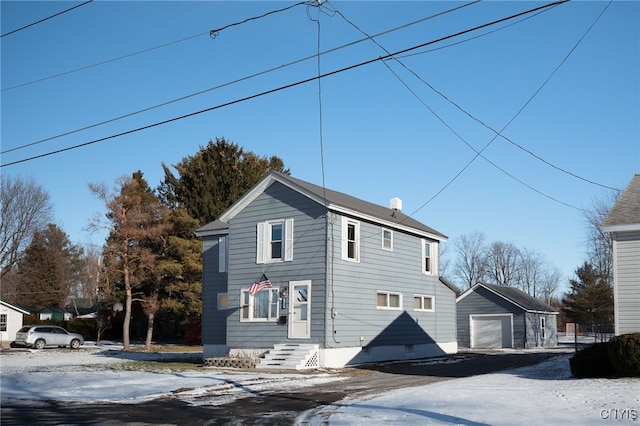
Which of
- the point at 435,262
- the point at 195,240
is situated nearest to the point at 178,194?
the point at 195,240

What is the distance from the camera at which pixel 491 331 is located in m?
43.5

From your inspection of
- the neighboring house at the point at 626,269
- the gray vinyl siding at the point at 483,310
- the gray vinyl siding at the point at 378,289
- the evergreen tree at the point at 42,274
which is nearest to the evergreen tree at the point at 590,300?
the gray vinyl siding at the point at 483,310

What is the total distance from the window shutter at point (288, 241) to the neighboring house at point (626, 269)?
1222 centimetres

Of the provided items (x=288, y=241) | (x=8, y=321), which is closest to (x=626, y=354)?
(x=288, y=241)

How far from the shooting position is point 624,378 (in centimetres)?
1705

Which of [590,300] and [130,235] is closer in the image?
[130,235]

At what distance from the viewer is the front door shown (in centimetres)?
2622

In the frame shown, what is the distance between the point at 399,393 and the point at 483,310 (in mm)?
28980

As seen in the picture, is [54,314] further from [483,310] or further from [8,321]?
[483,310]

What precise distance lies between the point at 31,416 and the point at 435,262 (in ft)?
79.6

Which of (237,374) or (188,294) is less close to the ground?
(188,294)

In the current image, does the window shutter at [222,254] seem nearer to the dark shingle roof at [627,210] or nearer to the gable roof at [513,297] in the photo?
the gable roof at [513,297]

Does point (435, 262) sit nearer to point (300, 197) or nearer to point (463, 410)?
point (300, 197)

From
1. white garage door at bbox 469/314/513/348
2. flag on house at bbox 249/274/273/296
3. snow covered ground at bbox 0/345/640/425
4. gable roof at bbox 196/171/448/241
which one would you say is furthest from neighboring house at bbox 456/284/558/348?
flag on house at bbox 249/274/273/296
